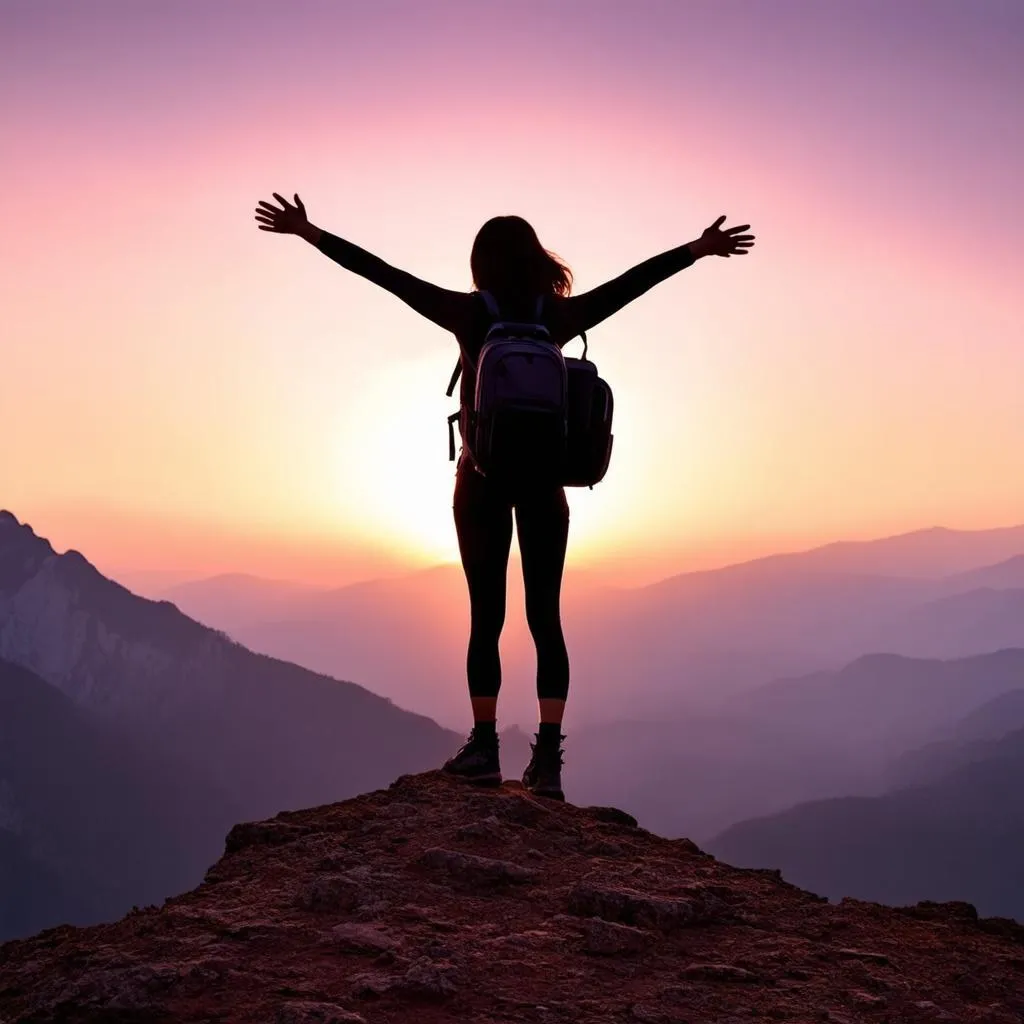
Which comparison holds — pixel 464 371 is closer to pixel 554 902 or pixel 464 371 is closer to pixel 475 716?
pixel 475 716

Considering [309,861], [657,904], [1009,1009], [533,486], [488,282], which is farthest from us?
[488,282]

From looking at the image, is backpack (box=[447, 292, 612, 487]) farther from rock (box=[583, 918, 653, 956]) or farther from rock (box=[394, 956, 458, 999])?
rock (box=[394, 956, 458, 999])

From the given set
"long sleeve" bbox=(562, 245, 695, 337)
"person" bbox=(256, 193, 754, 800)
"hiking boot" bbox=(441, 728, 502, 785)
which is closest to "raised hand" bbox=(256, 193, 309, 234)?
"person" bbox=(256, 193, 754, 800)

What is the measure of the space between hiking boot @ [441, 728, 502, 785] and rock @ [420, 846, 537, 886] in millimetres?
1759

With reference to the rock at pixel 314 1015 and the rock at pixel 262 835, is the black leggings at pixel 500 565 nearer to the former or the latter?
the rock at pixel 262 835

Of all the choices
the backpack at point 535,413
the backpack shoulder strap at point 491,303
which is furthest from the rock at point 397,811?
the backpack shoulder strap at point 491,303

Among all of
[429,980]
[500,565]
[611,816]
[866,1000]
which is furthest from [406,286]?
[866,1000]

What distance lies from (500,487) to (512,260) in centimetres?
163

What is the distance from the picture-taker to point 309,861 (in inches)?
228

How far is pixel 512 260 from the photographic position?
6.94 metres

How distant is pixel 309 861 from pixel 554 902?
1.53 meters

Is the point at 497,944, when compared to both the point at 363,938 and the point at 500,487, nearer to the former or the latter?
the point at 363,938

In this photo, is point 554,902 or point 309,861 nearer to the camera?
point 554,902

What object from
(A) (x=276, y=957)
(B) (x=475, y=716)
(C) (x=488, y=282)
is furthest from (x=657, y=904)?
(C) (x=488, y=282)
